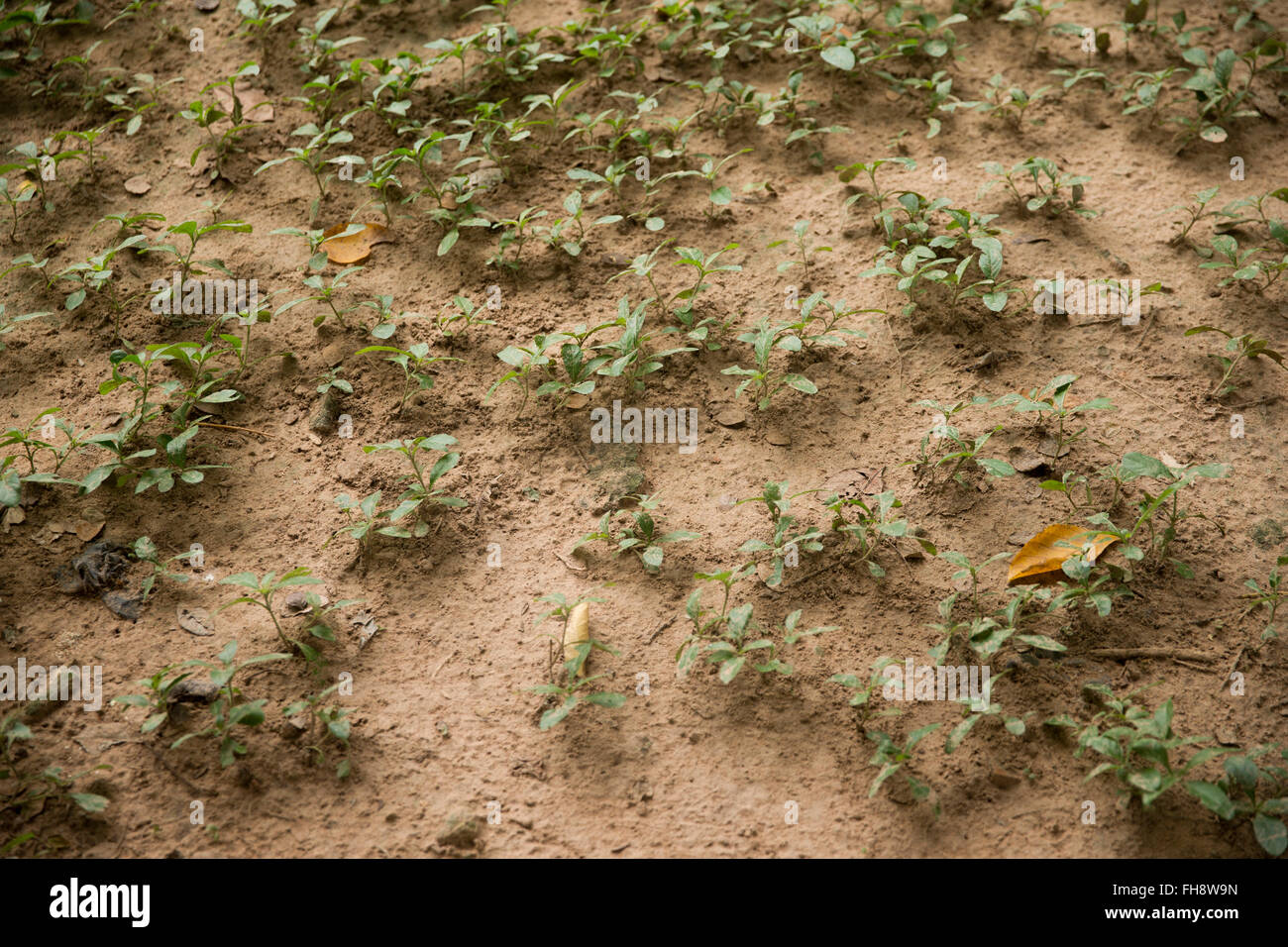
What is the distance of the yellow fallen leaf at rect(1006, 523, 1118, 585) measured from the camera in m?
2.90

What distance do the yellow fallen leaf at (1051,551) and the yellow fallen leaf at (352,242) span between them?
2.68 metres

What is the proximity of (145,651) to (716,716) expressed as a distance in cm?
165

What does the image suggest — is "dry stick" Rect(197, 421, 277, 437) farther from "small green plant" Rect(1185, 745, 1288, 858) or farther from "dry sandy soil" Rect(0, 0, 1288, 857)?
"small green plant" Rect(1185, 745, 1288, 858)

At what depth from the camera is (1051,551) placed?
2939 millimetres

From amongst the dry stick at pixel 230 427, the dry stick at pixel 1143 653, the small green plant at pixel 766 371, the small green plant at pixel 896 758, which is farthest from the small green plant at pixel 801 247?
the dry stick at pixel 230 427

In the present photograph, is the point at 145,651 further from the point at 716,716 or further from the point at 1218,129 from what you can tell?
the point at 1218,129

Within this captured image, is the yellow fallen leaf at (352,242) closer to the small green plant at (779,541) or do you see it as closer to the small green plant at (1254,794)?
the small green plant at (779,541)

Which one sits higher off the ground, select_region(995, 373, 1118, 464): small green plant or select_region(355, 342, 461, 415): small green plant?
select_region(995, 373, 1118, 464): small green plant

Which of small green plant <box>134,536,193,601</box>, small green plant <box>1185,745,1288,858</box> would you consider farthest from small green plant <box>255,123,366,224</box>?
small green plant <box>1185,745,1288,858</box>

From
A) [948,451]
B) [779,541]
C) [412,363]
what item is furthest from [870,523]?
[412,363]

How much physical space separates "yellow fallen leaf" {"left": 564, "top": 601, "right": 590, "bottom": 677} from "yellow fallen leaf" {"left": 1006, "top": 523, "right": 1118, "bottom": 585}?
4.09 ft

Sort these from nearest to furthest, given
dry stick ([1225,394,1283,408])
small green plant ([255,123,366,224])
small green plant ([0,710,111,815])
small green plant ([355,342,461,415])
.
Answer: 1. small green plant ([0,710,111,815])
2. dry stick ([1225,394,1283,408])
3. small green plant ([355,342,461,415])
4. small green plant ([255,123,366,224])

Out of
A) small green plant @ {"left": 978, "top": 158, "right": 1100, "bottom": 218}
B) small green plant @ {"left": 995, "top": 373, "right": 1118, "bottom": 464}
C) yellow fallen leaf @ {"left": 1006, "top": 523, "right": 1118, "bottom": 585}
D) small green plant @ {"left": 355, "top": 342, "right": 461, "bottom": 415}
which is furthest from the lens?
small green plant @ {"left": 978, "top": 158, "right": 1100, "bottom": 218}

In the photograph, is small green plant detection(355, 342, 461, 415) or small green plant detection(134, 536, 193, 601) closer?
small green plant detection(134, 536, 193, 601)
